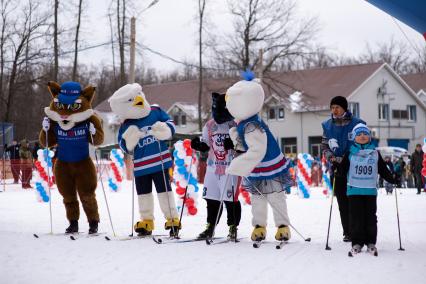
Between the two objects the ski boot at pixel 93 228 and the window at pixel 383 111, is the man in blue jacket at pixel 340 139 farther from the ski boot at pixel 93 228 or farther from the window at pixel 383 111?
the window at pixel 383 111

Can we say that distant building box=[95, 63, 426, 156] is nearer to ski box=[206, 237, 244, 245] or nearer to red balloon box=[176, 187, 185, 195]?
red balloon box=[176, 187, 185, 195]

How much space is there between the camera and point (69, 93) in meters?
8.85

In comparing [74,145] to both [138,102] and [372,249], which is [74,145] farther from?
[372,249]

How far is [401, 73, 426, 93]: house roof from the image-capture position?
59.7 metres

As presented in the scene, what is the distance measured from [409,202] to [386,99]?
35.1m

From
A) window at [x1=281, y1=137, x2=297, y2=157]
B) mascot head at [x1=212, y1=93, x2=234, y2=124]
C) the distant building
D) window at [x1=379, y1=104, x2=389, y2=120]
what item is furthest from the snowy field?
window at [x1=379, y1=104, x2=389, y2=120]

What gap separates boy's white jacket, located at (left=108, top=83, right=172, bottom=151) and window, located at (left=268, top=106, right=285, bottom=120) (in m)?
38.0

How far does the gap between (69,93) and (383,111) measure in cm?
4199

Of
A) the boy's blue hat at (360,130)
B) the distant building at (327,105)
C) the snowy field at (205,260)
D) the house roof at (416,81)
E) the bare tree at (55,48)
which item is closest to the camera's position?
the snowy field at (205,260)

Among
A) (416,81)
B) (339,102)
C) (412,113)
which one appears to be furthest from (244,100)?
(416,81)

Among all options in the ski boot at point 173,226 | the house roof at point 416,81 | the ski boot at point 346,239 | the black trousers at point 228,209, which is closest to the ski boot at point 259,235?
the black trousers at point 228,209

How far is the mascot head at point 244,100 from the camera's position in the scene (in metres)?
7.74

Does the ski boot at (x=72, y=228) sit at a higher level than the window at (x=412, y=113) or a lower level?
lower

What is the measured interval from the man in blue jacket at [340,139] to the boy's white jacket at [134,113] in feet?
6.77
